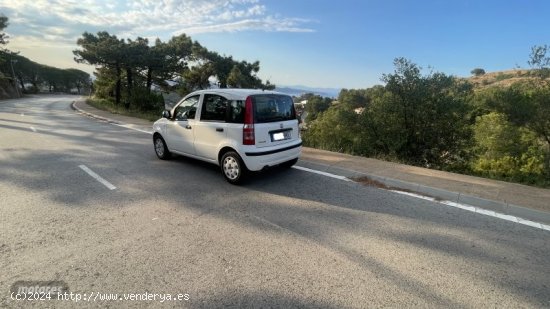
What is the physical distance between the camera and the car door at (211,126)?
18.4ft

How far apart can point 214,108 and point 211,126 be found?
0.36 meters

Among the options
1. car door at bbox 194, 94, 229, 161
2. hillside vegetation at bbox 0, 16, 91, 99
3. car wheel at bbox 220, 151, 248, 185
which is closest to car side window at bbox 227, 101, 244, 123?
car door at bbox 194, 94, 229, 161

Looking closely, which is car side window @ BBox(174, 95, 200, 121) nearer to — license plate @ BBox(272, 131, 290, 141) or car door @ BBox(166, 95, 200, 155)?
car door @ BBox(166, 95, 200, 155)

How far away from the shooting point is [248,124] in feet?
17.1

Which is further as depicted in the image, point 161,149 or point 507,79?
point 507,79

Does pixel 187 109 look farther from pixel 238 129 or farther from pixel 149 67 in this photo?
pixel 149 67

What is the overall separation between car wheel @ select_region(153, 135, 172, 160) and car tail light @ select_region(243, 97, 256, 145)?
290cm

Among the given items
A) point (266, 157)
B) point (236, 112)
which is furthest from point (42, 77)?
point (266, 157)

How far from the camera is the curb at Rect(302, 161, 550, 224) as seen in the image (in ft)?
14.1

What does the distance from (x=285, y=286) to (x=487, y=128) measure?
14.5m

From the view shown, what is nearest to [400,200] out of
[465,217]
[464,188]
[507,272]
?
[465,217]

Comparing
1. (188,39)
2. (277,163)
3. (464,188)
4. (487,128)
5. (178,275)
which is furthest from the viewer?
(188,39)

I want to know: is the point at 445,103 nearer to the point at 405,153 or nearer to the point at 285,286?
the point at 405,153

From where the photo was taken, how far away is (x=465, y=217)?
4305 mm
